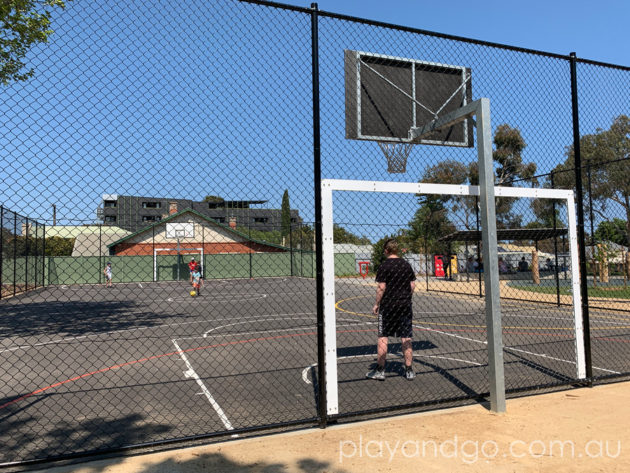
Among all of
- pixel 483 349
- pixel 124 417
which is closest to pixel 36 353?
pixel 124 417

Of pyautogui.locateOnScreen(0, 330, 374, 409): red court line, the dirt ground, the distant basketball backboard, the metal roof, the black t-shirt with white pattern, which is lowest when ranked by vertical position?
pyautogui.locateOnScreen(0, 330, 374, 409): red court line

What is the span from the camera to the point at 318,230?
13.6ft

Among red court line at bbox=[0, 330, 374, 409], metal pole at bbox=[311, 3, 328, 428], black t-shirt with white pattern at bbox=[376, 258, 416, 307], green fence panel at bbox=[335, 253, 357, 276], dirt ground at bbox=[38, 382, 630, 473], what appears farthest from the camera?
green fence panel at bbox=[335, 253, 357, 276]

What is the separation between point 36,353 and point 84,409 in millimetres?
4116

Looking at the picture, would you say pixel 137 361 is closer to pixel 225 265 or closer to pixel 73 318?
pixel 73 318

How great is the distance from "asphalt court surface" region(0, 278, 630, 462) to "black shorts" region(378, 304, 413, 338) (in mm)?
628

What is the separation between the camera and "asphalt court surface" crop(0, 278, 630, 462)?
4468 millimetres

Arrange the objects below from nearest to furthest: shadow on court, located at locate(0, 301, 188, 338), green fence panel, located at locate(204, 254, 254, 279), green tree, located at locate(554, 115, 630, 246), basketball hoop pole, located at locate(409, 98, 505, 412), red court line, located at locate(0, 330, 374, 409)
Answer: basketball hoop pole, located at locate(409, 98, 505, 412)
red court line, located at locate(0, 330, 374, 409)
shadow on court, located at locate(0, 301, 188, 338)
green tree, located at locate(554, 115, 630, 246)
green fence panel, located at locate(204, 254, 254, 279)

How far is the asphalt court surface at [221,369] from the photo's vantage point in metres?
4.47

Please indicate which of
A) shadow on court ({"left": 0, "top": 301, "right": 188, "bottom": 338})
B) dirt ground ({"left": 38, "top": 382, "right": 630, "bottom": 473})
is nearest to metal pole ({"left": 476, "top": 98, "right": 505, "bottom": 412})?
dirt ground ({"left": 38, "top": 382, "right": 630, "bottom": 473})

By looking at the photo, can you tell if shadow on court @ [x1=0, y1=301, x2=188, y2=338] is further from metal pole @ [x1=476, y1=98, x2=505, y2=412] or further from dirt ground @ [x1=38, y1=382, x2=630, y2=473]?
metal pole @ [x1=476, y1=98, x2=505, y2=412]

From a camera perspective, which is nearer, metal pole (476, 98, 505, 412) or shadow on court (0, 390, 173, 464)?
shadow on court (0, 390, 173, 464)

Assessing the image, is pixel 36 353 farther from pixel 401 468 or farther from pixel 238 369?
pixel 401 468

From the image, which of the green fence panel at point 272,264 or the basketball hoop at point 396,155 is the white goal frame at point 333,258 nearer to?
the basketball hoop at point 396,155
